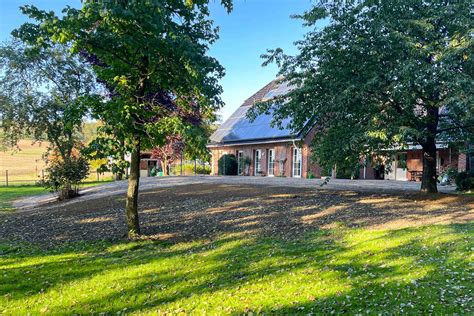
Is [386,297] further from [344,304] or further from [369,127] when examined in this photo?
[369,127]

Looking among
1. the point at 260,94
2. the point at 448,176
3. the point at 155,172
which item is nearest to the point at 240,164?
the point at 260,94

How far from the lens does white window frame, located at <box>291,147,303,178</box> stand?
2642cm

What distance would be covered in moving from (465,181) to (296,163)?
43.3ft

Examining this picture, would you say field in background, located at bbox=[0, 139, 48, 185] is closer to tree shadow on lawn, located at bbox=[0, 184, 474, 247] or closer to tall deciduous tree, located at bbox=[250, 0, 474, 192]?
tree shadow on lawn, located at bbox=[0, 184, 474, 247]

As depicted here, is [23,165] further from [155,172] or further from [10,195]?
[10,195]

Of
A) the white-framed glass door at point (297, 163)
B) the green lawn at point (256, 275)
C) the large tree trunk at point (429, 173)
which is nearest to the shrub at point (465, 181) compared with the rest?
the large tree trunk at point (429, 173)

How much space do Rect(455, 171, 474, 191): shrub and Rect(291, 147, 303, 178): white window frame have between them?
1239cm

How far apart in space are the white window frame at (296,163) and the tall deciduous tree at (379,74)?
47.6 ft

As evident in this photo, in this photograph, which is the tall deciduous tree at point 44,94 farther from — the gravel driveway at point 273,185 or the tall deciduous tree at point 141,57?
the tall deciduous tree at point 141,57

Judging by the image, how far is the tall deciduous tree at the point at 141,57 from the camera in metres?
6.12

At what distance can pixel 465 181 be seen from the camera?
560 inches

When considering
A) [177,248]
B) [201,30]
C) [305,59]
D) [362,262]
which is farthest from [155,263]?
[305,59]

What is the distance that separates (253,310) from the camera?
4.21 meters

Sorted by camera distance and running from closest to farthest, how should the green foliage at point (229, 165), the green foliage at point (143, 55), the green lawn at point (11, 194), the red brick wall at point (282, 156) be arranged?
the green foliage at point (143, 55), the green lawn at point (11, 194), the red brick wall at point (282, 156), the green foliage at point (229, 165)
